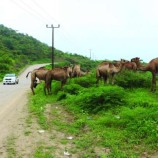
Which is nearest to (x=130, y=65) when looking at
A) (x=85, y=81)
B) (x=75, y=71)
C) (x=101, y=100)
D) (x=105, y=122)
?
(x=85, y=81)

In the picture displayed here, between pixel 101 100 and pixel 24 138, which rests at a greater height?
pixel 101 100

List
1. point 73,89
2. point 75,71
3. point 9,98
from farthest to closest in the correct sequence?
point 75,71, point 9,98, point 73,89

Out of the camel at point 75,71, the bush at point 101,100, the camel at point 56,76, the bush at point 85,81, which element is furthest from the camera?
the camel at point 75,71

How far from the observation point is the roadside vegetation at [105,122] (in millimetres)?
9207

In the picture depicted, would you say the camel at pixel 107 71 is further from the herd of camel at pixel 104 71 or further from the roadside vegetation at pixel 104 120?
the roadside vegetation at pixel 104 120

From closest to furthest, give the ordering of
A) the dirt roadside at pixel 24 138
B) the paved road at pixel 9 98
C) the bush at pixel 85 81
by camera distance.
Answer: the dirt roadside at pixel 24 138, the paved road at pixel 9 98, the bush at pixel 85 81

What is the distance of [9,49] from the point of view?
91.0m

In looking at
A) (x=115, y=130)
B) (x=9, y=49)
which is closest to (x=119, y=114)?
(x=115, y=130)

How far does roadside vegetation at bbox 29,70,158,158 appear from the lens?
9.21 metres

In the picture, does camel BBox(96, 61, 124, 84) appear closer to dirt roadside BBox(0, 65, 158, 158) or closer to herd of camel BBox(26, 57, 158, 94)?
herd of camel BBox(26, 57, 158, 94)

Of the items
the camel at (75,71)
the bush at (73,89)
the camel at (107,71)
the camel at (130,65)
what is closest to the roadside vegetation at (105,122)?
the bush at (73,89)

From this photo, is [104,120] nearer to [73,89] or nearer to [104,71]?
[73,89]

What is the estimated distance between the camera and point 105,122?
11555 mm

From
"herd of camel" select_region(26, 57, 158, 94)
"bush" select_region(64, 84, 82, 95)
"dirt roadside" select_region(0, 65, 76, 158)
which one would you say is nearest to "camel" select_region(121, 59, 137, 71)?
"herd of camel" select_region(26, 57, 158, 94)
